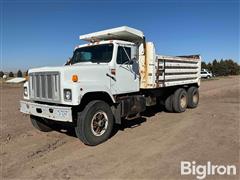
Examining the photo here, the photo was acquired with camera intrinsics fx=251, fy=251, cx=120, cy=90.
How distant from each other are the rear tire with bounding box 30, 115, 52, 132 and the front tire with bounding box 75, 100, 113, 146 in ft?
6.27

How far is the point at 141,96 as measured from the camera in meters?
8.17

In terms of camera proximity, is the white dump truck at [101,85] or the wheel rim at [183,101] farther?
the wheel rim at [183,101]

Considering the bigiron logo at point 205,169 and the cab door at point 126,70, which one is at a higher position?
the cab door at point 126,70

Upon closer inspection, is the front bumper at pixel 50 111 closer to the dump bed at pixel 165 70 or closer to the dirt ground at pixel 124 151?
the dirt ground at pixel 124 151

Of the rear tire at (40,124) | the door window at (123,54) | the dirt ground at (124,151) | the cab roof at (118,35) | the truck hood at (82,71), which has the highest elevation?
the cab roof at (118,35)

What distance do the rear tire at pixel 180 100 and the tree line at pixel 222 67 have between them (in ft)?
178

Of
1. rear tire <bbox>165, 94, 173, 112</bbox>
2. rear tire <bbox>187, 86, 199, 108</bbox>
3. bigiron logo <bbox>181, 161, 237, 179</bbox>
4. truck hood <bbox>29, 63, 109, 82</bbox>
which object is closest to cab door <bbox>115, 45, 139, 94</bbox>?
truck hood <bbox>29, 63, 109, 82</bbox>

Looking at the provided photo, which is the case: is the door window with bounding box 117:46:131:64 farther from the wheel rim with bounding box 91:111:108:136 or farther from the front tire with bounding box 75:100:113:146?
the wheel rim with bounding box 91:111:108:136

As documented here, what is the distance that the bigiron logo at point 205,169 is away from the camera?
4500 mm

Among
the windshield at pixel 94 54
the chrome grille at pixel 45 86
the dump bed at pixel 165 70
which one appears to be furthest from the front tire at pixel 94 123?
the dump bed at pixel 165 70

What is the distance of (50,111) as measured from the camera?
593cm

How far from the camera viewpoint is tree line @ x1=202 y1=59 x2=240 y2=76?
6309 centimetres

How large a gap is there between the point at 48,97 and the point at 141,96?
3185 mm

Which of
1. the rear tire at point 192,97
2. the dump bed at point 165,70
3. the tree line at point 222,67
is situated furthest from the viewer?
the tree line at point 222,67
